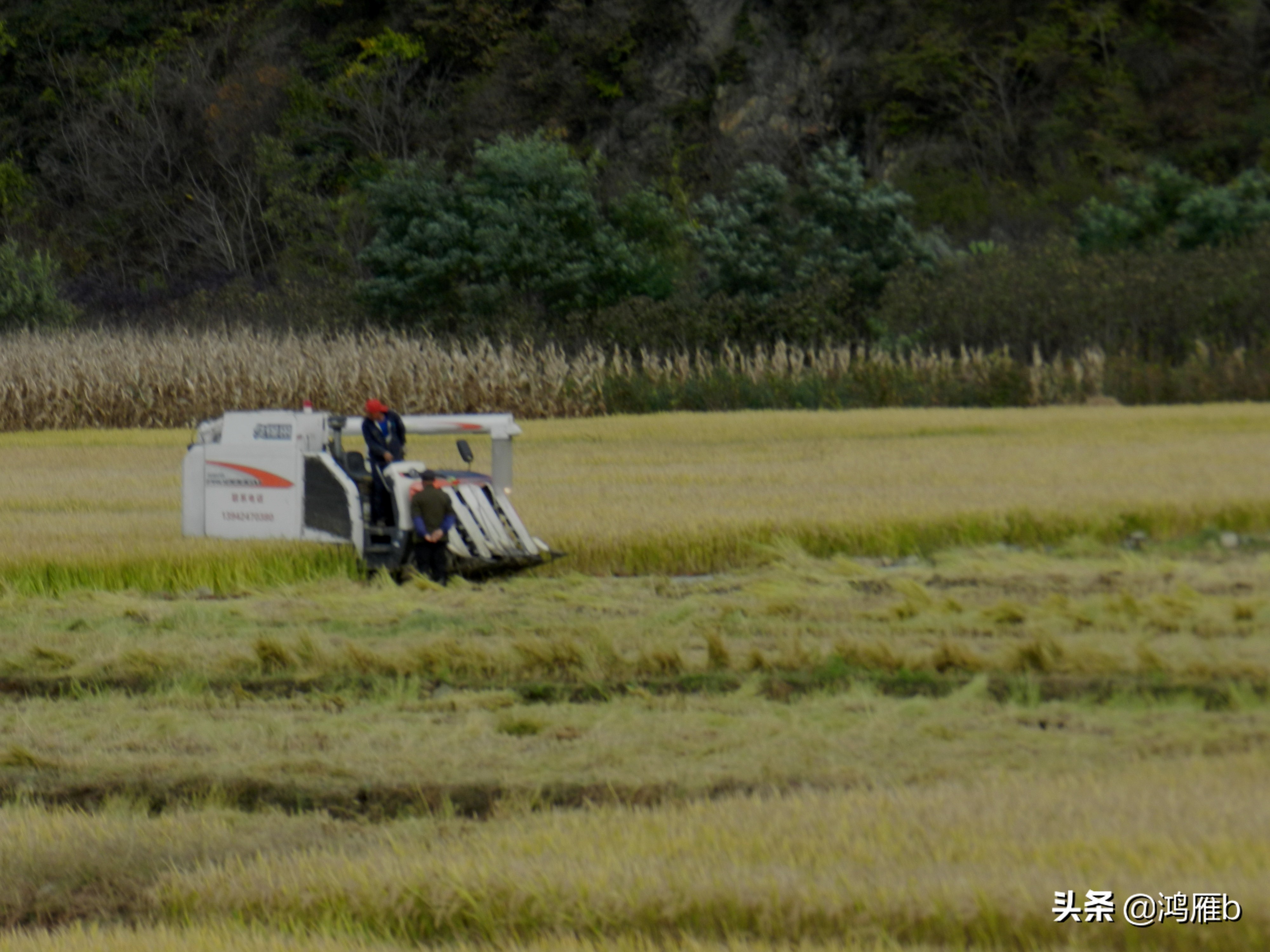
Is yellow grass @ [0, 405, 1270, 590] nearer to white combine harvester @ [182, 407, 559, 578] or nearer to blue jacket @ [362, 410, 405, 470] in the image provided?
white combine harvester @ [182, 407, 559, 578]

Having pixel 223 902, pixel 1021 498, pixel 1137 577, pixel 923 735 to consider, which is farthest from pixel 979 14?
pixel 223 902

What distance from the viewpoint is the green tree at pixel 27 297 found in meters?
35.9

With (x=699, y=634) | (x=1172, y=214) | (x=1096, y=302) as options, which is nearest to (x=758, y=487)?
(x=699, y=634)

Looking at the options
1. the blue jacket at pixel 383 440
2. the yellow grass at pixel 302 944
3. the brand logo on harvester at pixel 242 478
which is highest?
the blue jacket at pixel 383 440

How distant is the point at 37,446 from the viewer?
2198cm

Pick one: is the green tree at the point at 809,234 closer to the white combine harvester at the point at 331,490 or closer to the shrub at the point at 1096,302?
the shrub at the point at 1096,302

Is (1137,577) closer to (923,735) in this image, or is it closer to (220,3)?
(923,735)

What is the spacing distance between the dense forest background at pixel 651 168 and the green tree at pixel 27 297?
0.33 ft

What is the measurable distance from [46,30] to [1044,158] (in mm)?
41743

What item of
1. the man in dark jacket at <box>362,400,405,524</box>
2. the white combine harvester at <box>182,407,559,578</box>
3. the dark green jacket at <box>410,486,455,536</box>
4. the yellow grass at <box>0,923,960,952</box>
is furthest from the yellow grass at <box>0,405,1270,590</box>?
the yellow grass at <box>0,923,960,952</box>

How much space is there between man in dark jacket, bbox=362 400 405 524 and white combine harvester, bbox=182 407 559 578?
0.10 m

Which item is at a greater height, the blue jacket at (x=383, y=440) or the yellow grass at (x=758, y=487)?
the blue jacket at (x=383, y=440)

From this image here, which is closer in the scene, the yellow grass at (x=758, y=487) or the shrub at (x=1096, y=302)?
the yellow grass at (x=758, y=487)

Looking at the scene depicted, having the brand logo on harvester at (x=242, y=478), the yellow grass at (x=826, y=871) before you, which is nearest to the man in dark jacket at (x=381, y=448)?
the brand logo on harvester at (x=242, y=478)
